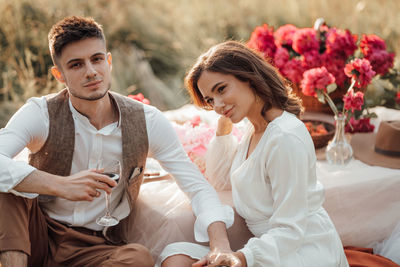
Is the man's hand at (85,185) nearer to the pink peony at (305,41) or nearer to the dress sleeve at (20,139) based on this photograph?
the dress sleeve at (20,139)

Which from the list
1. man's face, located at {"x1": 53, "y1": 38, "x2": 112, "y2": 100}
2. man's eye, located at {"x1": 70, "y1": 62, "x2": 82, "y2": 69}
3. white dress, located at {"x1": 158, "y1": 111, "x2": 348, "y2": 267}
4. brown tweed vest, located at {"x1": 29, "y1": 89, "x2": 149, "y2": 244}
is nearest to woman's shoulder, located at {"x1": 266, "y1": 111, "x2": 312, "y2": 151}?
white dress, located at {"x1": 158, "y1": 111, "x2": 348, "y2": 267}

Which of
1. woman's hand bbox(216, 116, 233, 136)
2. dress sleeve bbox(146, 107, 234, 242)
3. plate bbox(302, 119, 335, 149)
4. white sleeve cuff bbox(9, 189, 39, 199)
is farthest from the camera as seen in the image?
plate bbox(302, 119, 335, 149)

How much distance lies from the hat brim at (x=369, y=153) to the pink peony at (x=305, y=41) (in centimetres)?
80

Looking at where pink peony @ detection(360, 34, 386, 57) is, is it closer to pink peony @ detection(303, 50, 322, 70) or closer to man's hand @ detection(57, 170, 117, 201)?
pink peony @ detection(303, 50, 322, 70)

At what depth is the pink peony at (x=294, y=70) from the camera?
3428 millimetres

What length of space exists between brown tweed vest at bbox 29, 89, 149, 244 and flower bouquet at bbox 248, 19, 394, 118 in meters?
1.47

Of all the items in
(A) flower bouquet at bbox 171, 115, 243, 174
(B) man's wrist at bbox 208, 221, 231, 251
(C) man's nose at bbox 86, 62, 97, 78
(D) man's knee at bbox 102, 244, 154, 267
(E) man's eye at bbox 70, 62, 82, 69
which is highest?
(E) man's eye at bbox 70, 62, 82, 69

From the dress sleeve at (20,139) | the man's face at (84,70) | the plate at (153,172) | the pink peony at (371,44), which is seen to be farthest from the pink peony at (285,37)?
the dress sleeve at (20,139)

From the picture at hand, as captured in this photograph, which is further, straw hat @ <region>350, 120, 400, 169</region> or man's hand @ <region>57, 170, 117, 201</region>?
straw hat @ <region>350, 120, 400, 169</region>

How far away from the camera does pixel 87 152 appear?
228 cm

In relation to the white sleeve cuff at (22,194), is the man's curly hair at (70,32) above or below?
above

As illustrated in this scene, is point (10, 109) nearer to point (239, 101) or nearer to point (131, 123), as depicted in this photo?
point (131, 123)

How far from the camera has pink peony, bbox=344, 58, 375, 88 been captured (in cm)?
275

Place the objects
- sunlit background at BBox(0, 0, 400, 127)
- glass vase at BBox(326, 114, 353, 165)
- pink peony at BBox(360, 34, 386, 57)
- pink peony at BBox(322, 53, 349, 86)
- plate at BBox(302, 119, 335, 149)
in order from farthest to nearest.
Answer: sunlit background at BBox(0, 0, 400, 127) < pink peony at BBox(322, 53, 349, 86) < pink peony at BBox(360, 34, 386, 57) < plate at BBox(302, 119, 335, 149) < glass vase at BBox(326, 114, 353, 165)
